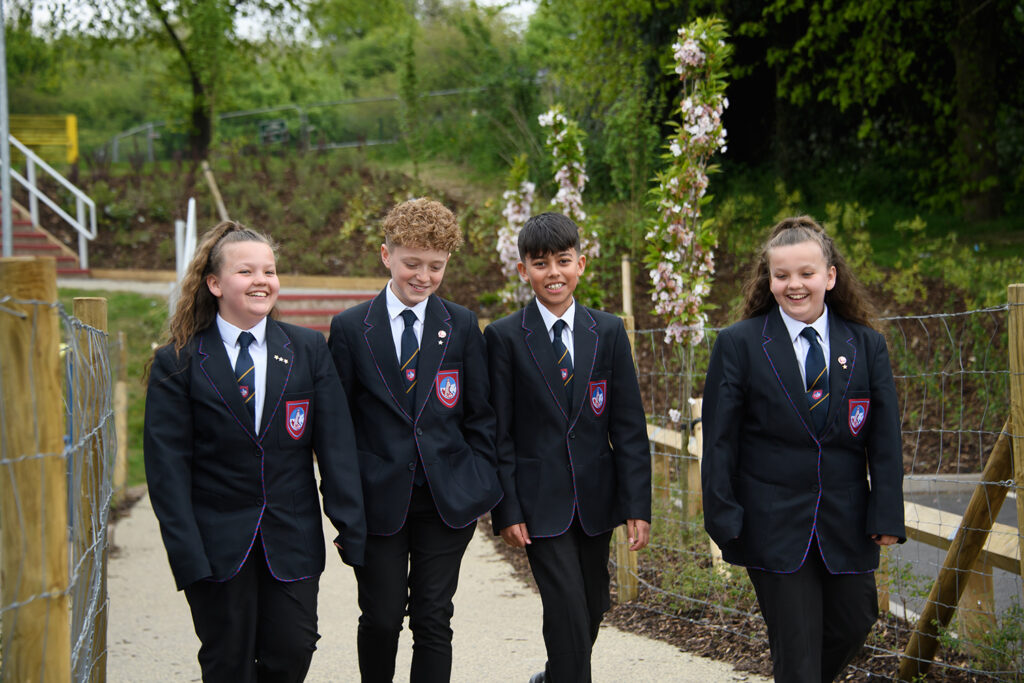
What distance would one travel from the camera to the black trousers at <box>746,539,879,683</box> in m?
3.35

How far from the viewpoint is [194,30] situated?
19.2 metres

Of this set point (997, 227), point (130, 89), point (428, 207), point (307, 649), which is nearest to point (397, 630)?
point (307, 649)

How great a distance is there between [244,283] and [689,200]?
3.56 metres

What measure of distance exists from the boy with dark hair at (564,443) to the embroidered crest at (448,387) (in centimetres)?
17

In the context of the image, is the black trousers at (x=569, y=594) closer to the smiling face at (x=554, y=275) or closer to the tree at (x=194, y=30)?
the smiling face at (x=554, y=275)

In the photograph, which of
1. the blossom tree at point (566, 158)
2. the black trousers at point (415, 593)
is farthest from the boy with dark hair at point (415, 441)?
the blossom tree at point (566, 158)

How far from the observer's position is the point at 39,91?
36.2 meters

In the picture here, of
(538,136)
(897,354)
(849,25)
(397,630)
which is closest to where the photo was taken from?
(397,630)

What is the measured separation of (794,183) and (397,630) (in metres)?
14.4

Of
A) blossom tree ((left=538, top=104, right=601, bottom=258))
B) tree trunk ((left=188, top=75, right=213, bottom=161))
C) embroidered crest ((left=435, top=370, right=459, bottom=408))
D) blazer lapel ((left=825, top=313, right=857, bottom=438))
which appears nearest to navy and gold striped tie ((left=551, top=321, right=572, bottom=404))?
embroidered crest ((left=435, top=370, right=459, bottom=408))

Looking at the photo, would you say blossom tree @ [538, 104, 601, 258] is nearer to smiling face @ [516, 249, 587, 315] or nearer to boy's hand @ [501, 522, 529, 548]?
smiling face @ [516, 249, 587, 315]

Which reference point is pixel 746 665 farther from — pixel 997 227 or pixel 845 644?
pixel 997 227

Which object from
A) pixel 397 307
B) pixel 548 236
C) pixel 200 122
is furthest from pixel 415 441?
pixel 200 122

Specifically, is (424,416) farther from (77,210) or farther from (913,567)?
(77,210)
